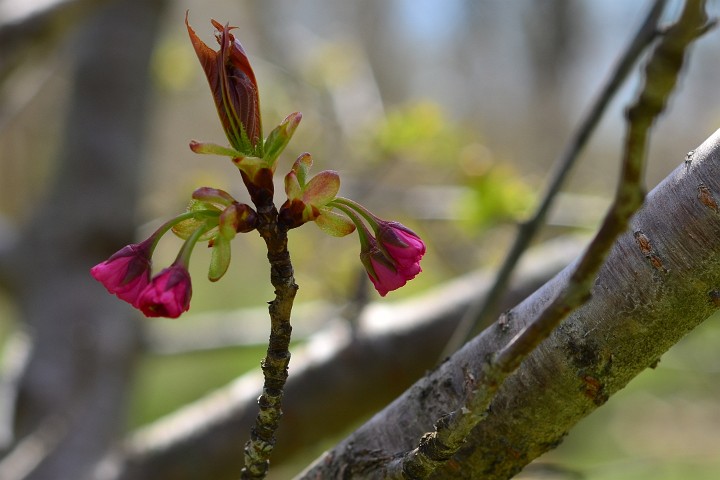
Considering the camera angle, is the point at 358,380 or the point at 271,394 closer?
the point at 271,394

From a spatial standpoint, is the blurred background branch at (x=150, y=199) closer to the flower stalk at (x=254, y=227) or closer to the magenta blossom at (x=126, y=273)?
the flower stalk at (x=254, y=227)

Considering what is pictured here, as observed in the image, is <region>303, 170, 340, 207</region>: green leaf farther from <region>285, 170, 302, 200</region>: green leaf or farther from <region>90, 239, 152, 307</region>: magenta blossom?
<region>90, 239, 152, 307</region>: magenta blossom

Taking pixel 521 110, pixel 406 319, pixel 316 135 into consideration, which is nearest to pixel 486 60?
pixel 521 110

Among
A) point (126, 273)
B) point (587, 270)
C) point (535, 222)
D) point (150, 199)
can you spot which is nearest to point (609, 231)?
point (587, 270)

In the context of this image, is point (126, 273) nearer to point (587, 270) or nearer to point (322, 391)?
point (587, 270)

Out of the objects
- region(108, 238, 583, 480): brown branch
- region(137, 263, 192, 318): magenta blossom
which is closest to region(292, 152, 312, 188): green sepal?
region(137, 263, 192, 318): magenta blossom

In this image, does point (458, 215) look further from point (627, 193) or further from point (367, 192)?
point (627, 193)

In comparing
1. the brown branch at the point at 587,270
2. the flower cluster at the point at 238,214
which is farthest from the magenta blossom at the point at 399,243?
the brown branch at the point at 587,270
